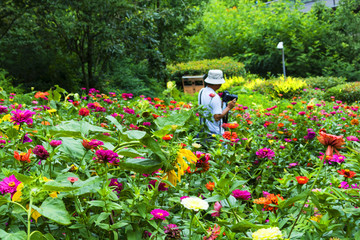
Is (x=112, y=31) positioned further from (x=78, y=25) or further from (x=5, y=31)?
(x=5, y=31)

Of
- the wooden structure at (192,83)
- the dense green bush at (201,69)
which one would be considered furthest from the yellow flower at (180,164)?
the dense green bush at (201,69)

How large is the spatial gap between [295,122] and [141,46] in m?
4.74

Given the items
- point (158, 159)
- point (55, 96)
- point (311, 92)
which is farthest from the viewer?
point (311, 92)

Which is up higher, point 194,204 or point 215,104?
point 194,204

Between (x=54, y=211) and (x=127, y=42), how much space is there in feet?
23.2

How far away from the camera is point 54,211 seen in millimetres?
819

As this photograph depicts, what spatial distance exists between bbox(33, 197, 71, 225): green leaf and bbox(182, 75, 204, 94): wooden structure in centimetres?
1155

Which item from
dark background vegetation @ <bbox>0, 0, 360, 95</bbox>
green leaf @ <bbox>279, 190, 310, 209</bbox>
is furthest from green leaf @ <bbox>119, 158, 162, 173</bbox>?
dark background vegetation @ <bbox>0, 0, 360, 95</bbox>

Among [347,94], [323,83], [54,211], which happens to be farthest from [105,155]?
[323,83]

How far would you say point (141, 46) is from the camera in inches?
306

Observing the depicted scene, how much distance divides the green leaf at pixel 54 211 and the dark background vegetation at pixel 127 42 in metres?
6.33

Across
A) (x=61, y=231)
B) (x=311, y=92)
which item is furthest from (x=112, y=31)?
(x=61, y=231)

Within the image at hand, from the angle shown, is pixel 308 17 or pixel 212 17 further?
pixel 212 17

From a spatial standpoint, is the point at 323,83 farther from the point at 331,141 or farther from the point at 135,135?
the point at 135,135
